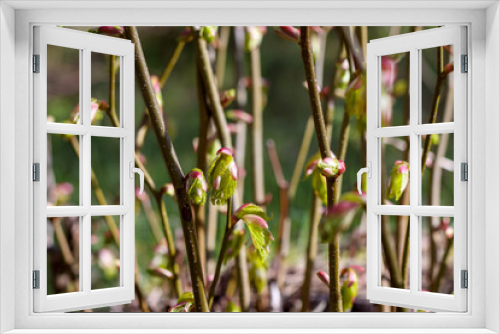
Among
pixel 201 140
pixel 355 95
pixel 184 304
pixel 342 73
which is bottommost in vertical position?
pixel 184 304

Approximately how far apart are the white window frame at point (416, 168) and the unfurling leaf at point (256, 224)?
1.31 ft

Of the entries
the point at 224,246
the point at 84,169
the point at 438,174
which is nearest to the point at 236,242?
the point at 224,246

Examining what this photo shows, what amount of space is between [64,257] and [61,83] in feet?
3.47

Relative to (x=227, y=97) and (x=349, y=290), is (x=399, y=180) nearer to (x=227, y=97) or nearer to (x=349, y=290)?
(x=349, y=290)

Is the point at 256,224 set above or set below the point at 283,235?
above

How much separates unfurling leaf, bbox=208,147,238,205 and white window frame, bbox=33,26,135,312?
0.31 m

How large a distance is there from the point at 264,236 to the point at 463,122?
811 millimetres

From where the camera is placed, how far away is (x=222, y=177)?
2023mm

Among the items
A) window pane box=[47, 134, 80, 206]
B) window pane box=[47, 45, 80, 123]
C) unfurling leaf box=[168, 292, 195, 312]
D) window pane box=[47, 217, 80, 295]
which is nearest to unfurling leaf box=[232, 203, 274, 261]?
unfurling leaf box=[168, 292, 195, 312]

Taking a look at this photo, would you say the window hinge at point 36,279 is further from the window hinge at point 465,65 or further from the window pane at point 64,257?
the window hinge at point 465,65

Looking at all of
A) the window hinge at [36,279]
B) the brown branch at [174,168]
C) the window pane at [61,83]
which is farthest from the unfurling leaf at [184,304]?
the window pane at [61,83]

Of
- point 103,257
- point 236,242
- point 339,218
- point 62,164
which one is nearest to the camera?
point 339,218

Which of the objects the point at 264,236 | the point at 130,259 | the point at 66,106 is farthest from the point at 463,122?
the point at 66,106

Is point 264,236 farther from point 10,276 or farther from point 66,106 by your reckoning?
point 66,106
